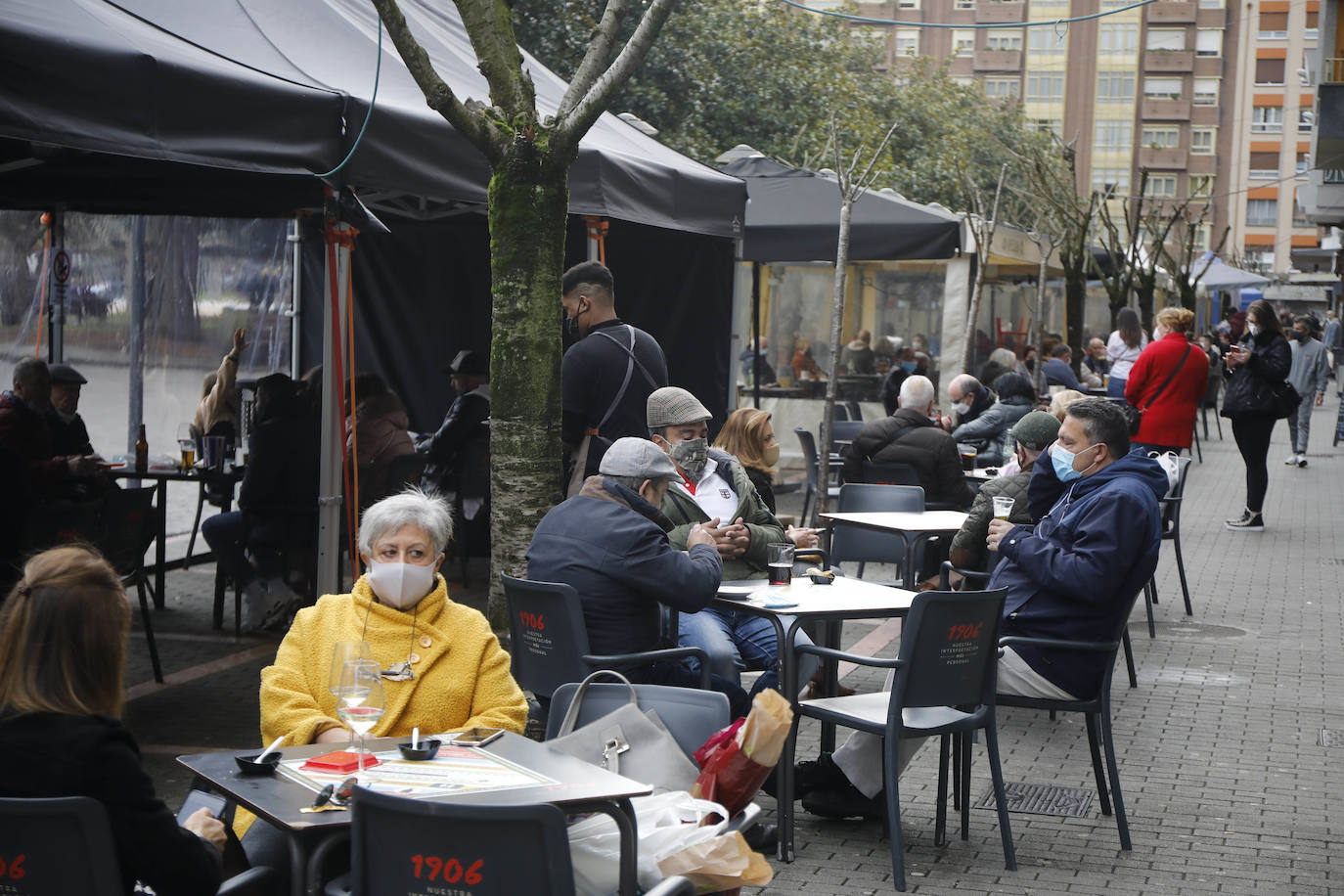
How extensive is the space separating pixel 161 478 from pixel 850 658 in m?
4.86

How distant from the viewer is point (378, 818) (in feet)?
8.64

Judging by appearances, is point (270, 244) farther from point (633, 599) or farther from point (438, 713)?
point (438, 713)

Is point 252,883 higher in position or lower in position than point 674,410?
lower

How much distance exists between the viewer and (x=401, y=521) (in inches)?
155

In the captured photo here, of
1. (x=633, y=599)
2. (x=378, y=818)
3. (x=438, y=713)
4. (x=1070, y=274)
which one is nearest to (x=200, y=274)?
(x=633, y=599)

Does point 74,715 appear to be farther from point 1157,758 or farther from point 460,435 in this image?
point 460,435

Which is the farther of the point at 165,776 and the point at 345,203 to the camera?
the point at 345,203

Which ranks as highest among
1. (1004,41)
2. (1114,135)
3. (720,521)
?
(1004,41)

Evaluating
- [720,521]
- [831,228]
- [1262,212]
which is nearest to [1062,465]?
[720,521]

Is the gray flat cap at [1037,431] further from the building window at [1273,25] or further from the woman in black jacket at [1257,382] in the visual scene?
the building window at [1273,25]

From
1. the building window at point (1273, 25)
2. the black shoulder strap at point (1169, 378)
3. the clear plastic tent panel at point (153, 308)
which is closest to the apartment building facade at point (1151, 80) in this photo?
the building window at point (1273, 25)

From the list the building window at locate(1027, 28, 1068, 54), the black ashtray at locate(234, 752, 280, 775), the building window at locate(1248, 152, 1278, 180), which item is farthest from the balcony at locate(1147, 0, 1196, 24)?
the black ashtray at locate(234, 752, 280, 775)

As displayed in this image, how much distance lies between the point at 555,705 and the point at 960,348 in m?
13.3

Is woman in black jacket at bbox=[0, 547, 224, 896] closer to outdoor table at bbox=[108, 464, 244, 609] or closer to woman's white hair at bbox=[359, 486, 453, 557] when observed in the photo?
woman's white hair at bbox=[359, 486, 453, 557]
